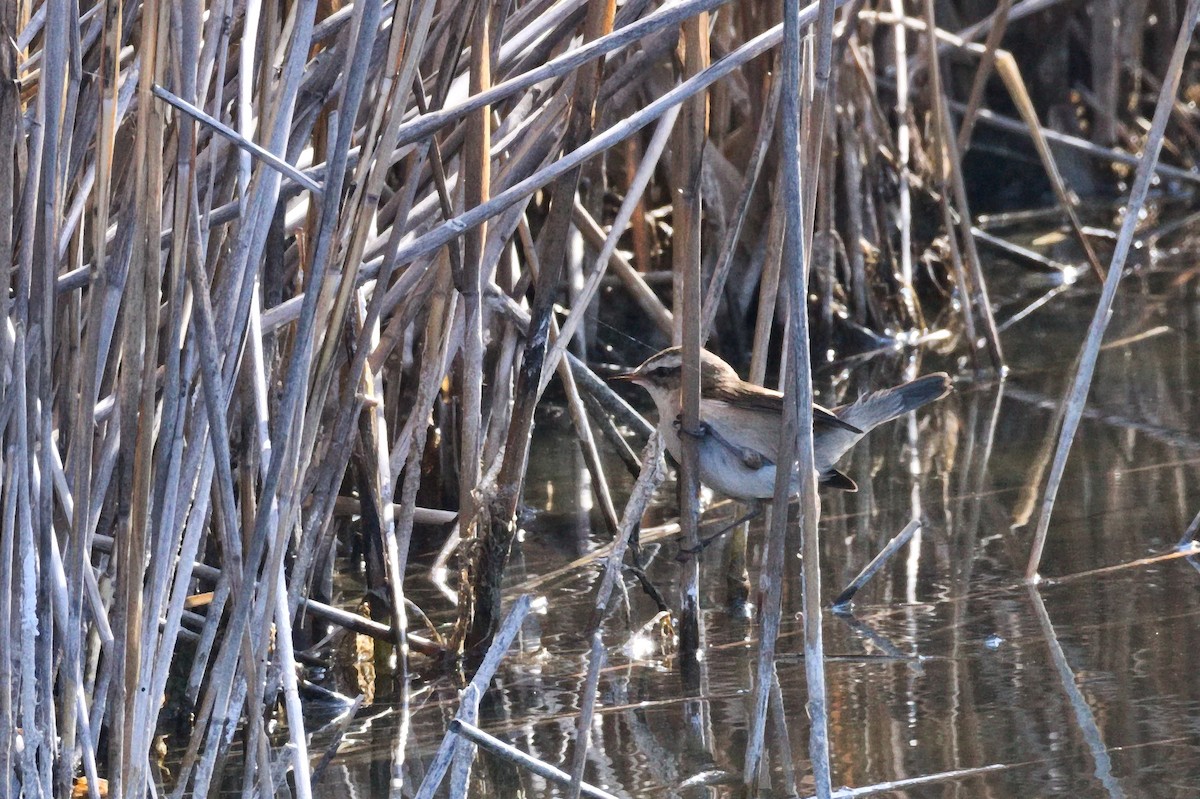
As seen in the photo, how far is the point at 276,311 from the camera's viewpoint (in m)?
Result: 3.12

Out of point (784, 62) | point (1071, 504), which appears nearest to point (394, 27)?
point (784, 62)

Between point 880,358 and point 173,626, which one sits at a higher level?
point 880,358

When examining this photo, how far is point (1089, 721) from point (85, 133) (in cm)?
223

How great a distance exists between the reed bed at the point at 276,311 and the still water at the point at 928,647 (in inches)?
9.2

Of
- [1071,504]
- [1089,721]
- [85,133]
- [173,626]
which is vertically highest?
[85,133]

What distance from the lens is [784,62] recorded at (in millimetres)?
2510

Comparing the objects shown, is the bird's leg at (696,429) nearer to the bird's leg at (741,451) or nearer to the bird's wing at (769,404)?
the bird's leg at (741,451)

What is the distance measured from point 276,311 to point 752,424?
4.70ft

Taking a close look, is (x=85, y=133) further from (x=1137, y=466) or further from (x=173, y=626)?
(x=1137, y=466)

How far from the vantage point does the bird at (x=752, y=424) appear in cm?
396

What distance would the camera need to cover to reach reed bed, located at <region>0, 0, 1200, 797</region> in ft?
8.16

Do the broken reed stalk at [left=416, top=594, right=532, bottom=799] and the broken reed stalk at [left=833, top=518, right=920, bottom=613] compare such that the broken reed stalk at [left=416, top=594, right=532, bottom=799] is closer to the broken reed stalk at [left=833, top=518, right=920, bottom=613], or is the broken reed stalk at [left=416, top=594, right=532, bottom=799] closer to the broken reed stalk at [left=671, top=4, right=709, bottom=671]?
→ the broken reed stalk at [left=671, top=4, right=709, bottom=671]

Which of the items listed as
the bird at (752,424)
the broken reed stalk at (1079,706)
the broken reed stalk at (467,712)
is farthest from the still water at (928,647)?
the broken reed stalk at (467,712)

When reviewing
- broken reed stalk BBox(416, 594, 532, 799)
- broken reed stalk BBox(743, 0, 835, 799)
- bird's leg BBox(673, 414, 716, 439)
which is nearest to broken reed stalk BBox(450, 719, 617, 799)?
broken reed stalk BBox(416, 594, 532, 799)
